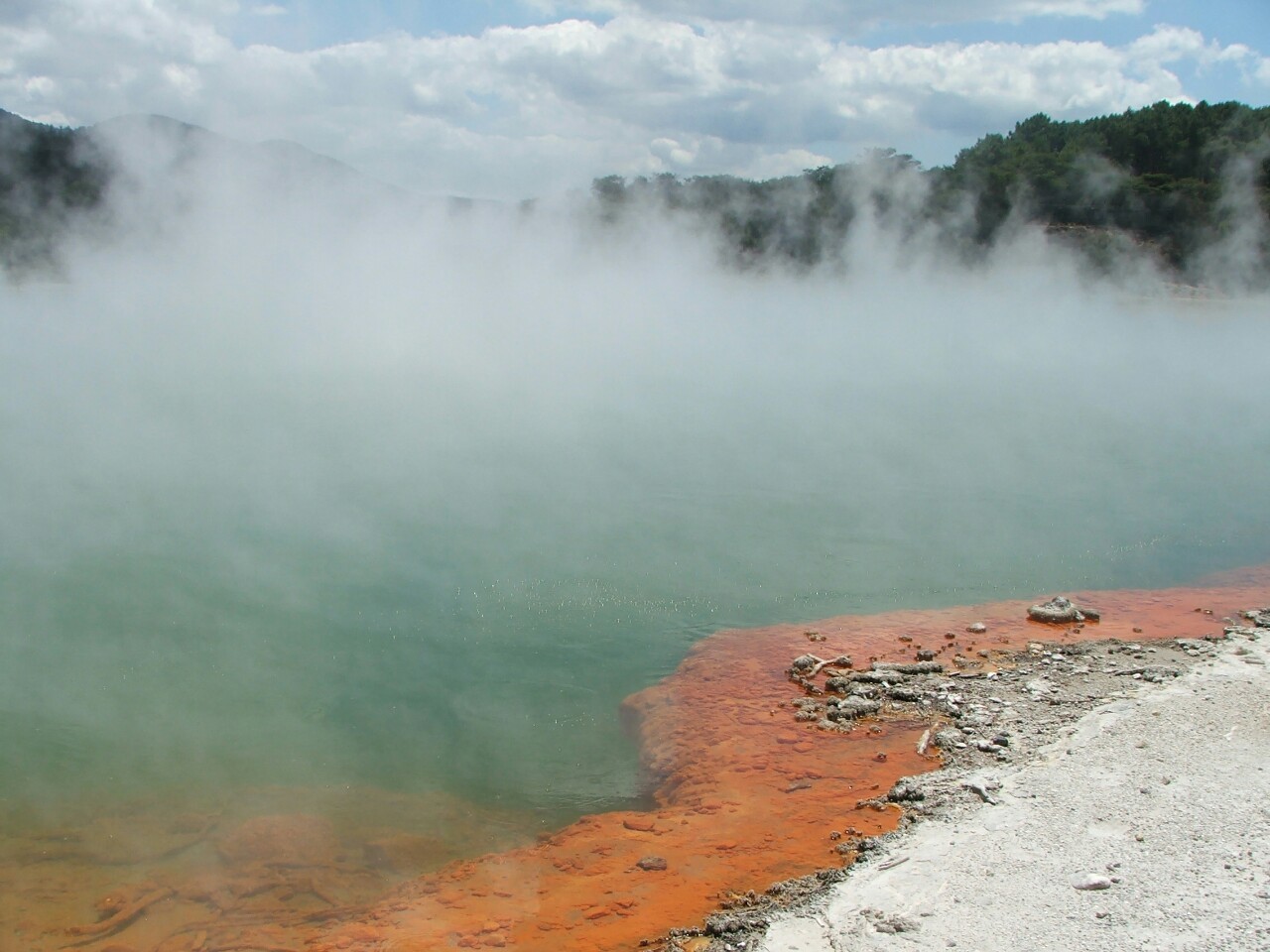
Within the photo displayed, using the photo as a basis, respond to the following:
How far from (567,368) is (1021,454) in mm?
6438

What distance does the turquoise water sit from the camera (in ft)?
16.5

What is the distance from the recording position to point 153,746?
474 centimetres

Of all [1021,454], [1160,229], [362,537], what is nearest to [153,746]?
[362,537]

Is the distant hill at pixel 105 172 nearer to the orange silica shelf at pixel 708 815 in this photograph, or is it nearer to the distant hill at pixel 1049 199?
the distant hill at pixel 1049 199

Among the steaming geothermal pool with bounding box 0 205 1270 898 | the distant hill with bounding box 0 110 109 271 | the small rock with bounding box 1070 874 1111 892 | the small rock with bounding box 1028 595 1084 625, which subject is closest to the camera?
the small rock with bounding box 1070 874 1111 892

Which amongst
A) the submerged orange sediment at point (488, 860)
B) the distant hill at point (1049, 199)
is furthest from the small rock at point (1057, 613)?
the distant hill at point (1049, 199)

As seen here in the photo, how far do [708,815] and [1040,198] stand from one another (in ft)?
95.3

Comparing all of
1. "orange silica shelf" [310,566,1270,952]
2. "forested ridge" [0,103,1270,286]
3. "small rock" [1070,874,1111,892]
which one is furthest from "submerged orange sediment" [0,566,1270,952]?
"forested ridge" [0,103,1270,286]

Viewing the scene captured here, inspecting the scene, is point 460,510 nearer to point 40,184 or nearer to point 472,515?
point 472,515

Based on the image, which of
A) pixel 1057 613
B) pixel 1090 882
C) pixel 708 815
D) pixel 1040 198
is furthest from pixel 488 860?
pixel 1040 198

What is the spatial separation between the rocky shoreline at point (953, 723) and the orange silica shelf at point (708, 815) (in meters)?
0.11

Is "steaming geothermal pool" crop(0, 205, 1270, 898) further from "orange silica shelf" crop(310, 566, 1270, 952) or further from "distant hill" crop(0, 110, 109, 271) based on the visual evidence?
"distant hill" crop(0, 110, 109, 271)

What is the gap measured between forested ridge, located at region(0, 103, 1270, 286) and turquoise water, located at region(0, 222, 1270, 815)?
34.6 feet

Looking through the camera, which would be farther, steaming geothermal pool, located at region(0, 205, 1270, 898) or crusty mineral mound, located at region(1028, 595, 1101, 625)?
crusty mineral mound, located at region(1028, 595, 1101, 625)
